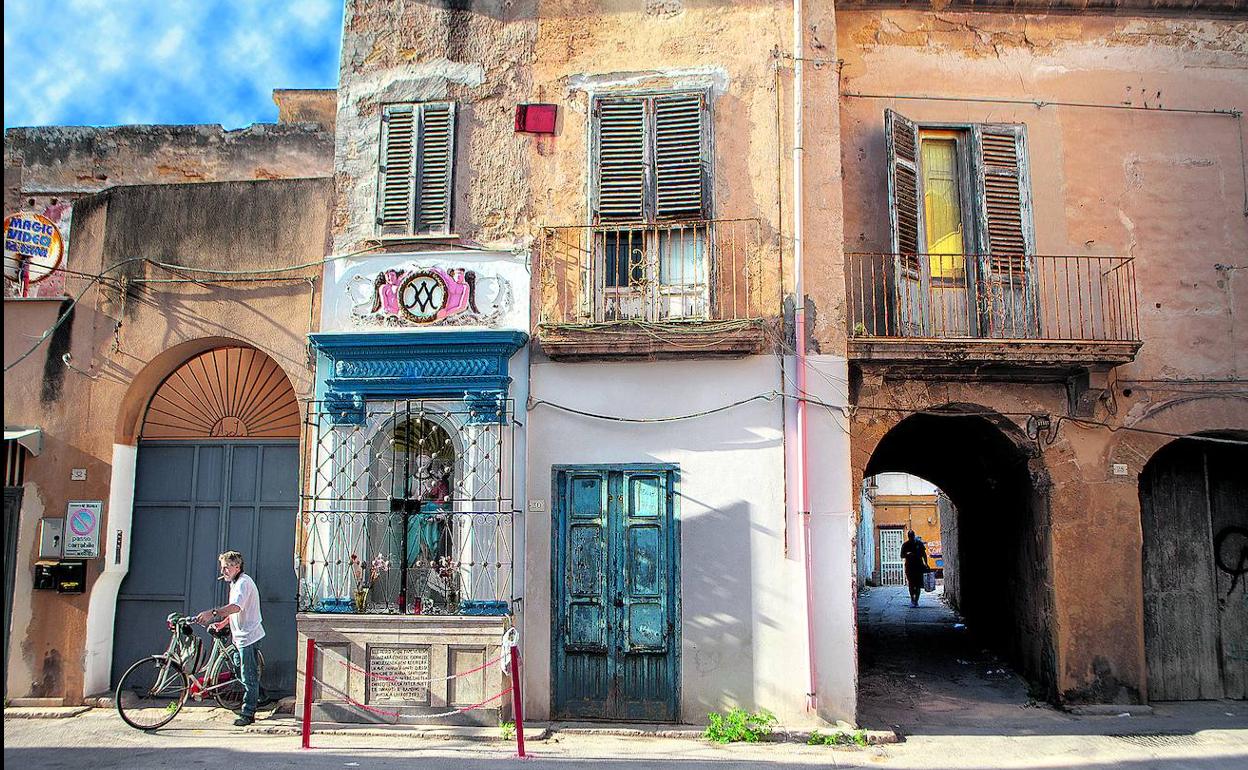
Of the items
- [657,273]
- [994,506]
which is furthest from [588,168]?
[994,506]

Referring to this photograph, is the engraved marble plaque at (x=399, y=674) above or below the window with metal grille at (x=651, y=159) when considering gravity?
below

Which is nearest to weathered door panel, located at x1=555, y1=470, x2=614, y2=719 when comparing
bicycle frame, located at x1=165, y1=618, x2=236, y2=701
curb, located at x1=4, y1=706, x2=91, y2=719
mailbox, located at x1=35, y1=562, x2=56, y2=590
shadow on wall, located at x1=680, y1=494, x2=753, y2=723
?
shadow on wall, located at x1=680, y1=494, x2=753, y2=723

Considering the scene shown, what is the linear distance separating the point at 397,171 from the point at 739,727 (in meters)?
6.82

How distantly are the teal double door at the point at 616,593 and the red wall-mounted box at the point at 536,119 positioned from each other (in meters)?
3.67

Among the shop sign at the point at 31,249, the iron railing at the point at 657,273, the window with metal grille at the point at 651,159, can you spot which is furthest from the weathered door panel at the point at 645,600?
the shop sign at the point at 31,249

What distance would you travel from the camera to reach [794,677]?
381 inches

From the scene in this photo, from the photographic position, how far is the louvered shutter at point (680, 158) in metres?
10.7

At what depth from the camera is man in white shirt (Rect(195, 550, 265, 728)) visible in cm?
962

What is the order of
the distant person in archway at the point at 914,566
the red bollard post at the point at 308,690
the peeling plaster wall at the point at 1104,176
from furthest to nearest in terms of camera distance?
the distant person in archway at the point at 914,566
the peeling plaster wall at the point at 1104,176
the red bollard post at the point at 308,690

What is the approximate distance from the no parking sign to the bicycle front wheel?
1.51 m

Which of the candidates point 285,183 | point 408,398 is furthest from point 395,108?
point 408,398

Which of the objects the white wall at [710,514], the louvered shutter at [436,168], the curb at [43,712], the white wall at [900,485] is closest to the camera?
the white wall at [710,514]

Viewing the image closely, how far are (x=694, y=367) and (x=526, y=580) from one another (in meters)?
2.78

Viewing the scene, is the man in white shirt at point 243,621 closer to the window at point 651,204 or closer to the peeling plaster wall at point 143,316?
the peeling plaster wall at point 143,316
